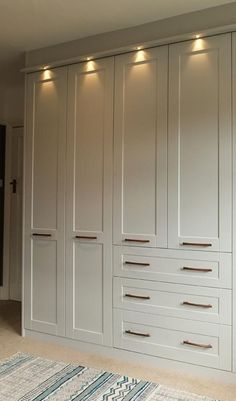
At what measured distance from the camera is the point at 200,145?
2775 millimetres

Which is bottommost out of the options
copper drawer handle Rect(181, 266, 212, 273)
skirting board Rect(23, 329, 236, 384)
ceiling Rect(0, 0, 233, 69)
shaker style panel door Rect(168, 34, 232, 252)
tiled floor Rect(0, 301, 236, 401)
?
tiled floor Rect(0, 301, 236, 401)

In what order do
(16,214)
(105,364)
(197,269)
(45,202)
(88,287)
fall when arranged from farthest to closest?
(16,214), (45,202), (88,287), (105,364), (197,269)

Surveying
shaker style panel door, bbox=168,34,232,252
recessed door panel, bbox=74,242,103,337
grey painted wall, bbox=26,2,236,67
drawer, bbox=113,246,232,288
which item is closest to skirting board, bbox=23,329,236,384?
recessed door panel, bbox=74,242,103,337

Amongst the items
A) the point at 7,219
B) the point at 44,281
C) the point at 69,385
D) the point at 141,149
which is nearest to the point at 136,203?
the point at 141,149

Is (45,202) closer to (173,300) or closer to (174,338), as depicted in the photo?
(173,300)

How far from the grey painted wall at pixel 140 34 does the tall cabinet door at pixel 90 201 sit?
0.51 feet

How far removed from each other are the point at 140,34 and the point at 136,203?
1360 millimetres

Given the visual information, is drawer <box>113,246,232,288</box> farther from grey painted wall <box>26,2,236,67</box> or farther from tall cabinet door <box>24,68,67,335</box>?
grey painted wall <box>26,2,236,67</box>

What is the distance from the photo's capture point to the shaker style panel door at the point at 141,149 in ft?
9.61

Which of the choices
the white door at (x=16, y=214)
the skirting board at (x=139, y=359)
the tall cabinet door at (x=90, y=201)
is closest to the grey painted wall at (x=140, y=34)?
the tall cabinet door at (x=90, y=201)

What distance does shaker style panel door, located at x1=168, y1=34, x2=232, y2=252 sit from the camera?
268 centimetres

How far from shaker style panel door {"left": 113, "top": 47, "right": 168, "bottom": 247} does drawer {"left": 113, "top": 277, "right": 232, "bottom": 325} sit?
0.34 metres

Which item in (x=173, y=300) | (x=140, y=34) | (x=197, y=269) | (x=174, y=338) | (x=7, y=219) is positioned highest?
(x=140, y=34)

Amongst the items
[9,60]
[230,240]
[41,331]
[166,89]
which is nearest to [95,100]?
[166,89]
